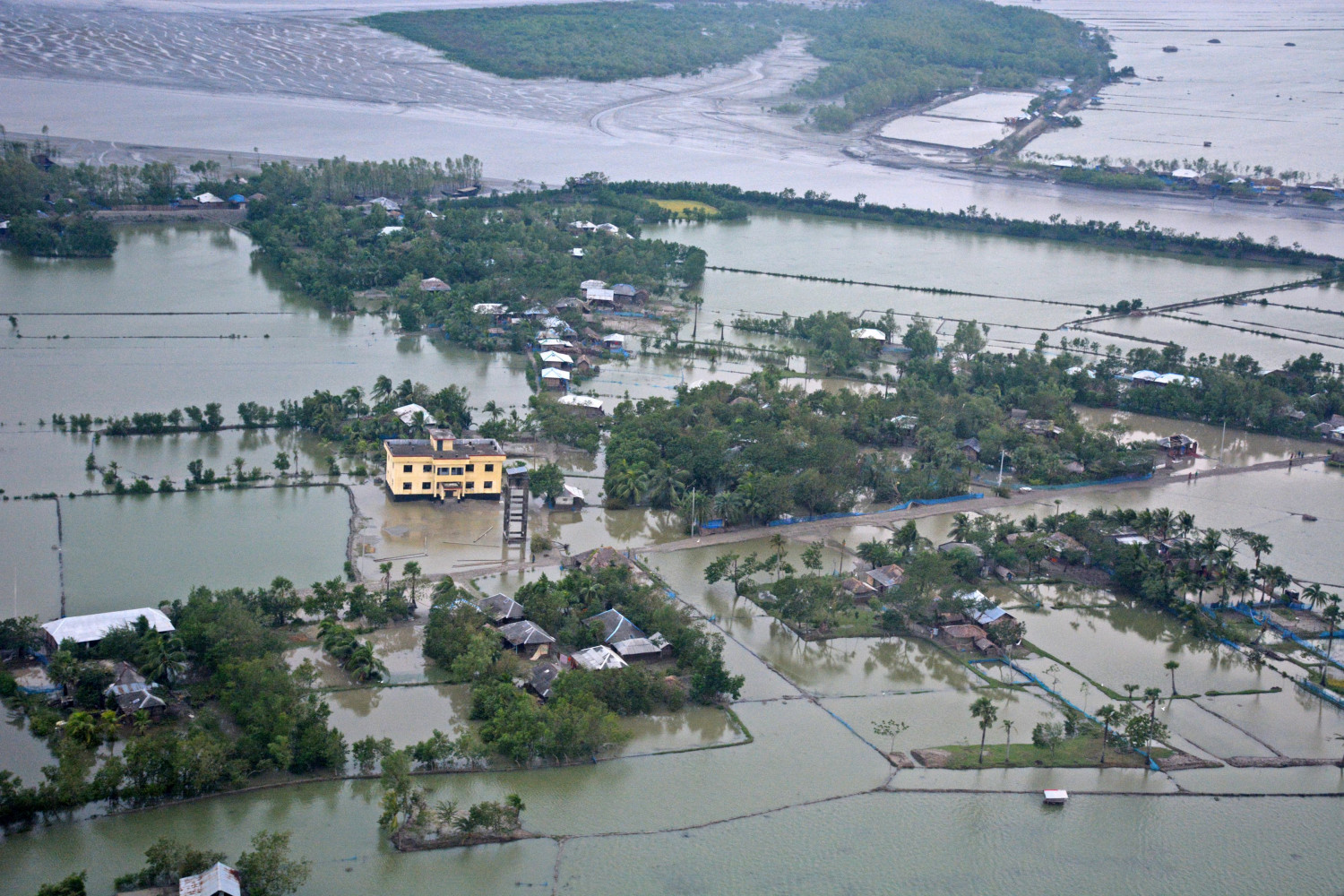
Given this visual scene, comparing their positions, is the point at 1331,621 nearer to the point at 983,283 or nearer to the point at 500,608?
the point at 500,608

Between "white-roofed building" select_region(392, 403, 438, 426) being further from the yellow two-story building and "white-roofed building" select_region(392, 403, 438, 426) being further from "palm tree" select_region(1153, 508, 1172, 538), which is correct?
"palm tree" select_region(1153, 508, 1172, 538)

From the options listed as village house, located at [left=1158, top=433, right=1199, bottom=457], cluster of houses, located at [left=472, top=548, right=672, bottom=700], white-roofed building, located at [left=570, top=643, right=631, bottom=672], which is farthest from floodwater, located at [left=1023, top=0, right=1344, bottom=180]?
white-roofed building, located at [left=570, top=643, right=631, bottom=672]

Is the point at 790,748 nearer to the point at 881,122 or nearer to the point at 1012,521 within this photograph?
the point at 1012,521

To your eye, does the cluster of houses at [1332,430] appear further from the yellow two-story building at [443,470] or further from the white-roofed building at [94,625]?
the white-roofed building at [94,625]

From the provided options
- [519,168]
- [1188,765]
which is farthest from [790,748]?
[519,168]

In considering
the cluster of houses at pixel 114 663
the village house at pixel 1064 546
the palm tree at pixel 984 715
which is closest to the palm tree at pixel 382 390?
the cluster of houses at pixel 114 663

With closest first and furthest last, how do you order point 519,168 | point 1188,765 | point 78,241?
point 1188,765, point 78,241, point 519,168
